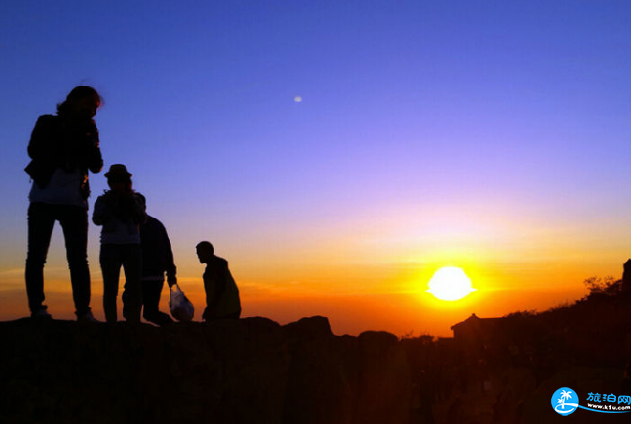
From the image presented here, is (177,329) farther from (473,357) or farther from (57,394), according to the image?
(473,357)

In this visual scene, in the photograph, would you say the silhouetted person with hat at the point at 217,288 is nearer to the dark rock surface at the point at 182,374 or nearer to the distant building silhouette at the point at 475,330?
the dark rock surface at the point at 182,374

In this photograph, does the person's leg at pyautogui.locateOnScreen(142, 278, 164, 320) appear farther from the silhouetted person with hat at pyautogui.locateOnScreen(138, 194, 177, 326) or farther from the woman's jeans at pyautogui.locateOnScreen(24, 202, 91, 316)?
the woman's jeans at pyautogui.locateOnScreen(24, 202, 91, 316)

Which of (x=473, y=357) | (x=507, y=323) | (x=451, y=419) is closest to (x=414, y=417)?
(x=451, y=419)

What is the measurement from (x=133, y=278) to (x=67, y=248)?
881 millimetres

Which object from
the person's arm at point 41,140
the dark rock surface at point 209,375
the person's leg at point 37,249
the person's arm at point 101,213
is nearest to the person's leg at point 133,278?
the person's arm at point 101,213

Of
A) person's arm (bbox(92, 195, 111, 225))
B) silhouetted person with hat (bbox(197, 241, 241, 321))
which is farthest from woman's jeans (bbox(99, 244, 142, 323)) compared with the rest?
silhouetted person with hat (bbox(197, 241, 241, 321))

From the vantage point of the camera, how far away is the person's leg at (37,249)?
4.50 m

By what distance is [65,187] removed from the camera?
15.5 ft

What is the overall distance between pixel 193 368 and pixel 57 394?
1074 millimetres

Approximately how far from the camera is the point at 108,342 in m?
4.39

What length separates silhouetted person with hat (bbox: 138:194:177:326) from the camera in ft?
20.7

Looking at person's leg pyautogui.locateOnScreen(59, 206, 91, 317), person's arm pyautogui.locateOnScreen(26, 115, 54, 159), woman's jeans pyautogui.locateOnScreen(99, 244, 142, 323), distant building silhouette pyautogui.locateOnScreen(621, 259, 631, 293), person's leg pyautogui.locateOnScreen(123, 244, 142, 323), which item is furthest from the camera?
distant building silhouette pyautogui.locateOnScreen(621, 259, 631, 293)

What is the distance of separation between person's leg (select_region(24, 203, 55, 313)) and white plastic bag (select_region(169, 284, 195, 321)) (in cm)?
187

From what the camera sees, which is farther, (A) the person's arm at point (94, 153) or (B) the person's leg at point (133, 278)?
(B) the person's leg at point (133, 278)
